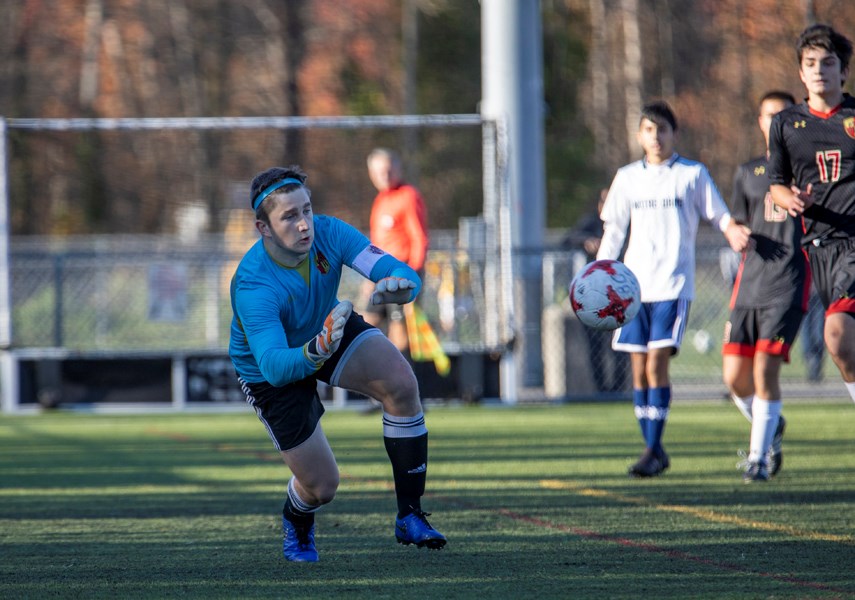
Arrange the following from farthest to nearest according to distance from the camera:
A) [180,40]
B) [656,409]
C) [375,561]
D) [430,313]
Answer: [180,40] → [430,313] → [656,409] → [375,561]

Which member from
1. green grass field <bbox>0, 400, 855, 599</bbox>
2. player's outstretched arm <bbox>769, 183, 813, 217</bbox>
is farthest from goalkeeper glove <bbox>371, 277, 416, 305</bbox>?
player's outstretched arm <bbox>769, 183, 813, 217</bbox>

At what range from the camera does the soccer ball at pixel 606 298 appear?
729cm

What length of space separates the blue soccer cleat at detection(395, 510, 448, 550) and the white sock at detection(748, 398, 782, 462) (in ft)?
10.2

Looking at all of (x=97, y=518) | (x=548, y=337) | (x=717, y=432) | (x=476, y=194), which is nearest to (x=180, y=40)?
(x=476, y=194)

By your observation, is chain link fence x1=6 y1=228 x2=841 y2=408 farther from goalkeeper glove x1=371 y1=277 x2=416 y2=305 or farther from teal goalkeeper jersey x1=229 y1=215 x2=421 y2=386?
goalkeeper glove x1=371 y1=277 x2=416 y2=305

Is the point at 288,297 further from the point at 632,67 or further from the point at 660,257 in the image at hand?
the point at 632,67

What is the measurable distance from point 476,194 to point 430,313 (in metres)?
11.3

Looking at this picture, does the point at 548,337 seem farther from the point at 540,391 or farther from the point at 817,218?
the point at 817,218

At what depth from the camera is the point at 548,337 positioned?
48.5 ft

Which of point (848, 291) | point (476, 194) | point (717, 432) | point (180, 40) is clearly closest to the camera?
point (848, 291)

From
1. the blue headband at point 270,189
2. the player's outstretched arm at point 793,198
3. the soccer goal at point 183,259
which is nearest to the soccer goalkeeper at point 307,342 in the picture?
the blue headband at point 270,189

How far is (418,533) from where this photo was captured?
5441mm

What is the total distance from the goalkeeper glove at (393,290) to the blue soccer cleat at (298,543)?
114 centimetres

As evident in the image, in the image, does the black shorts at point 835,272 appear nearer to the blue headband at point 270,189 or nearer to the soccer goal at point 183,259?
the blue headband at point 270,189
